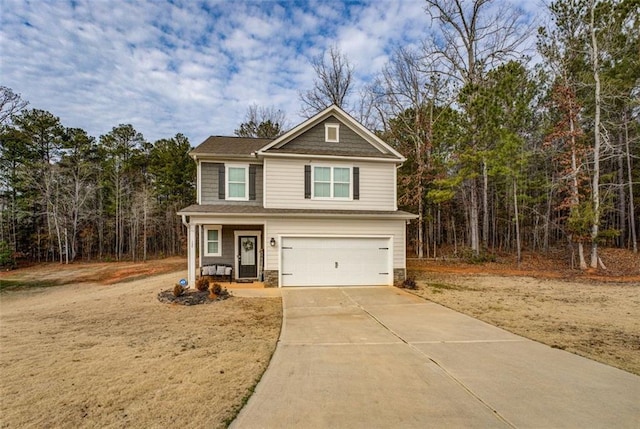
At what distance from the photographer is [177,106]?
854 inches

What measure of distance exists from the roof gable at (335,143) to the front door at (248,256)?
3864 mm

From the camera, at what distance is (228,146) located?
43.9 ft

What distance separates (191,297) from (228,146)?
21.8 ft

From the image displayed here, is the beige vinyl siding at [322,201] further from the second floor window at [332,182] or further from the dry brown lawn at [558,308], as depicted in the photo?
the dry brown lawn at [558,308]

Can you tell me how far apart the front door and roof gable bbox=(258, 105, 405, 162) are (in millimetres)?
3864

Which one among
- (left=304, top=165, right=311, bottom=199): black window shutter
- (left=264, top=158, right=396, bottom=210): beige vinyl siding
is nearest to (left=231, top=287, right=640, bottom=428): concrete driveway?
(left=264, top=158, right=396, bottom=210): beige vinyl siding

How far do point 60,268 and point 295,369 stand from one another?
85.2 ft

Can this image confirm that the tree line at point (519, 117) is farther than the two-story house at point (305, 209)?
Yes

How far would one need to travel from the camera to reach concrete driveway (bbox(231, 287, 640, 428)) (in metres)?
3.21

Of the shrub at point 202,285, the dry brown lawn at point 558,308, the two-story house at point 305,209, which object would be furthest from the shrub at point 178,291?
the dry brown lawn at point 558,308

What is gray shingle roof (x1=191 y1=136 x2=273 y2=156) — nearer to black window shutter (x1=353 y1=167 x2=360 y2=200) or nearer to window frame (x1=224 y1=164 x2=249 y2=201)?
window frame (x1=224 y1=164 x2=249 y2=201)

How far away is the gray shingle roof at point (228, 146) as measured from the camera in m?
12.5

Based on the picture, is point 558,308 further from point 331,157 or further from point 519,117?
point 519,117

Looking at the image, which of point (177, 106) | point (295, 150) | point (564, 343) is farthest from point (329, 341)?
point (177, 106)
